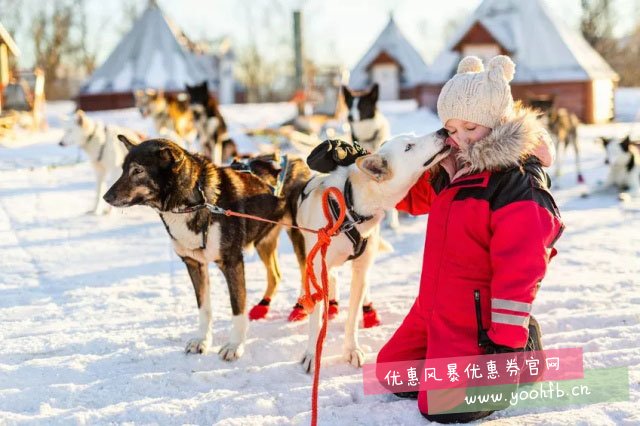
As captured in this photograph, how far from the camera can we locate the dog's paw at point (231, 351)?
3336 mm

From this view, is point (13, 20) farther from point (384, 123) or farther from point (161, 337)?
point (161, 337)

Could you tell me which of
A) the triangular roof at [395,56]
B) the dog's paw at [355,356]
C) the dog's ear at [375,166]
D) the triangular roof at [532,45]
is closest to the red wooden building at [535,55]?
the triangular roof at [532,45]

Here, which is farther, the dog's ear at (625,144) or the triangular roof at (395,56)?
the triangular roof at (395,56)

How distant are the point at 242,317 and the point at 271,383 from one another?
0.46 metres

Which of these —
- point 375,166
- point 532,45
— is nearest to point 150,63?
point 532,45

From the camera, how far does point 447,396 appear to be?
2.61 metres

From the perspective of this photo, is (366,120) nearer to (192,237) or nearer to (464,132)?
(192,237)

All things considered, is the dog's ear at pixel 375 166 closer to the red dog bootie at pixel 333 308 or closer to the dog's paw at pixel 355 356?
the dog's paw at pixel 355 356

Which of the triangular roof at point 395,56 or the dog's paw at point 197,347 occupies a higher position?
the triangular roof at point 395,56

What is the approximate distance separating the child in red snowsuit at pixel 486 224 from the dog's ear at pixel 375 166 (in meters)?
0.28

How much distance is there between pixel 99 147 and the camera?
7727mm

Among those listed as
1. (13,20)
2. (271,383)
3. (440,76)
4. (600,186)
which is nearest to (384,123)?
(600,186)

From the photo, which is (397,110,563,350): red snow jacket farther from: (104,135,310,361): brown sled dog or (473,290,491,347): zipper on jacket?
(104,135,310,361): brown sled dog

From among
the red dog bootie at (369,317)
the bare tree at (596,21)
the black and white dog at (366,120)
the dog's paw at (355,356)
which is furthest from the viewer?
the bare tree at (596,21)
